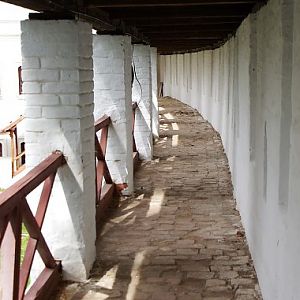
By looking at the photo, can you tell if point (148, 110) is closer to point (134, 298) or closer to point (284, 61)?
point (134, 298)

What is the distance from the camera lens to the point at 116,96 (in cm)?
686

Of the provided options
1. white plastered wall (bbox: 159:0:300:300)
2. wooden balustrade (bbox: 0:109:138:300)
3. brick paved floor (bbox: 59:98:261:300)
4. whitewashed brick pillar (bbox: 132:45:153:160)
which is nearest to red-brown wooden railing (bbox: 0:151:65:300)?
wooden balustrade (bbox: 0:109:138:300)

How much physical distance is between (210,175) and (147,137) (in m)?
1.49

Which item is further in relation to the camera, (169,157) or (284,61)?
(169,157)

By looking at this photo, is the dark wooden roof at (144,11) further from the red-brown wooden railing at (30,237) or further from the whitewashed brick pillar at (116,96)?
the red-brown wooden railing at (30,237)

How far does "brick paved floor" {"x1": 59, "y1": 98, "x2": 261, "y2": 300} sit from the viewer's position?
4379 millimetres

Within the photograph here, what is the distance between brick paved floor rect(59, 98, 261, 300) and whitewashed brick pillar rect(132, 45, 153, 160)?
54 centimetres

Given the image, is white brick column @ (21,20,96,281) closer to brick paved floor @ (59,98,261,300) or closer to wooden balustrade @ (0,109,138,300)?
wooden balustrade @ (0,109,138,300)

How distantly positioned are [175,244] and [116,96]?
2.20 m

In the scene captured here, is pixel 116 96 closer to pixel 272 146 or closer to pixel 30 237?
pixel 30 237

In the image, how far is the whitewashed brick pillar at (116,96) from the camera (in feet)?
21.9

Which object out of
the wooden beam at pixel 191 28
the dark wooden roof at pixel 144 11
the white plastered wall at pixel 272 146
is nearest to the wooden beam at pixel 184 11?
the dark wooden roof at pixel 144 11

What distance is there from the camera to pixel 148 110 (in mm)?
9742

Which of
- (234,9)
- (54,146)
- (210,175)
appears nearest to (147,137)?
(210,175)
